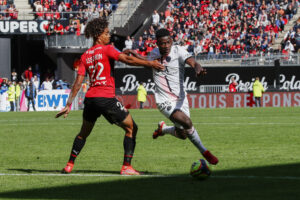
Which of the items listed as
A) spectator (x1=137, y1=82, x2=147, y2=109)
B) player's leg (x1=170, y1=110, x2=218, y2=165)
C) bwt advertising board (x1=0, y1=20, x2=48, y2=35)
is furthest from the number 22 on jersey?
bwt advertising board (x1=0, y1=20, x2=48, y2=35)

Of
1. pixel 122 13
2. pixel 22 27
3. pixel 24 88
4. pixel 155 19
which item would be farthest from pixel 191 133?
pixel 122 13

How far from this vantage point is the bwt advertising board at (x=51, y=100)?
136 feet

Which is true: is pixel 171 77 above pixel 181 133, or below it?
above

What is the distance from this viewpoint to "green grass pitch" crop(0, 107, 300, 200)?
823 cm

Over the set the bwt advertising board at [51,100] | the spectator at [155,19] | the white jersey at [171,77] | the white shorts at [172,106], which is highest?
the white jersey at [171,77]

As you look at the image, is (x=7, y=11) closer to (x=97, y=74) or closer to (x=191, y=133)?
(x=97, y=74)

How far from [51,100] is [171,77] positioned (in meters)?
31.5

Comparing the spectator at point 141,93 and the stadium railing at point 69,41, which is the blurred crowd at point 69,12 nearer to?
the stadium railing at point 69,41

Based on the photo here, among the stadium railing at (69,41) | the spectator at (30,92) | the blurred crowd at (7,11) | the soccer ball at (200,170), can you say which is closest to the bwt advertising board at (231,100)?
the spectator at (30,92)

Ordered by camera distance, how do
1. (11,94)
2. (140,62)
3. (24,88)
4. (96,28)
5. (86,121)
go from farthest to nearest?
(24,88) < (11,94) < (86,121) < (96,28) < (140,62)

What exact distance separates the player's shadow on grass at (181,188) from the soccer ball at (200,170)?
82 mm

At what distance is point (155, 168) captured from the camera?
10.9 m

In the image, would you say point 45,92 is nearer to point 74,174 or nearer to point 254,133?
point 254,133

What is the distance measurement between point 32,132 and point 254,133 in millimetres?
A: 6772
